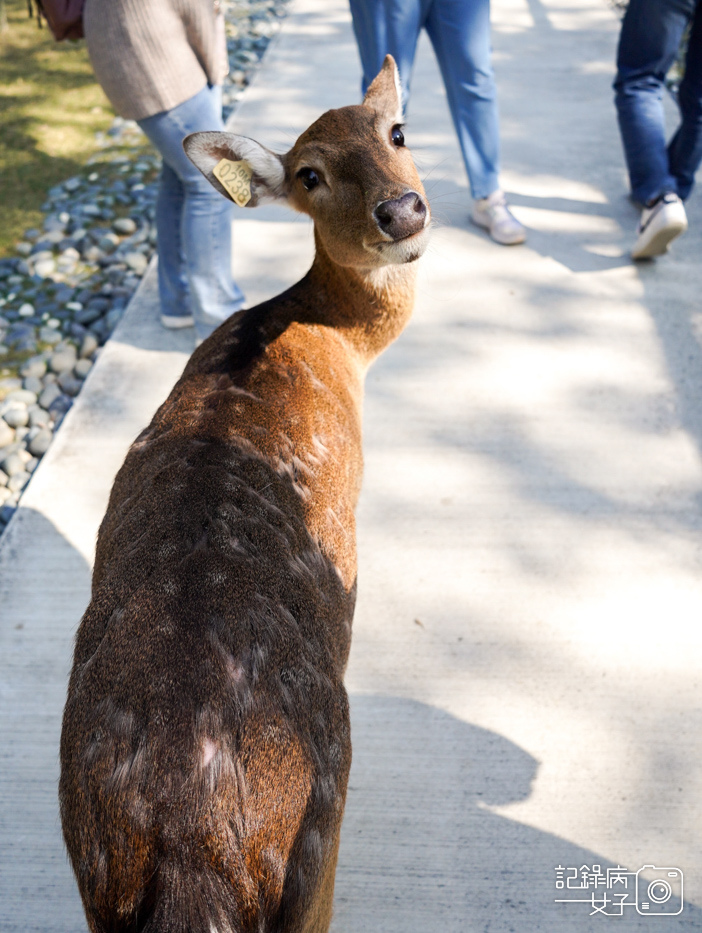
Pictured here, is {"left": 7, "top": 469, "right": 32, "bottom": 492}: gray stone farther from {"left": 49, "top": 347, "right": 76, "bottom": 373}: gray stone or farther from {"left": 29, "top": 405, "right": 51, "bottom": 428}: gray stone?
{"left": 49, "top": 347, "right": 76, "bottom": 373}: gray stone

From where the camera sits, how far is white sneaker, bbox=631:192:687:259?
13.6ft

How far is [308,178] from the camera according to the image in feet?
8.66

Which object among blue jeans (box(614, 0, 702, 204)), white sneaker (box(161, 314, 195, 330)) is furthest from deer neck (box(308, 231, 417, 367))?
blue jeans (box(614, 0, 702, 204))

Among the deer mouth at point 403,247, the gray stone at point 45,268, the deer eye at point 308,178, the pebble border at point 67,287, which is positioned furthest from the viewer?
the gray stone at point 45,268

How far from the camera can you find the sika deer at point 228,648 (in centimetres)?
132

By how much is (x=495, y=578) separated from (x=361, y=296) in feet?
3.82

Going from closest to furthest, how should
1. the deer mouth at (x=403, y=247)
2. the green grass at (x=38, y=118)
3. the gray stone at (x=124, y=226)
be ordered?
the deer mouth at (x=403, y=247) → the gray stone at (x=124, y=226) → the green grass at (x=38, y=118)

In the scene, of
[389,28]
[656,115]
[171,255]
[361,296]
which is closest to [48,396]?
[171,255]

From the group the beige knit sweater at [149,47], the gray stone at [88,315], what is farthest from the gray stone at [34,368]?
the beige knit sweater at [149,47]

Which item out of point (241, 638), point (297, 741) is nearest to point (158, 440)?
→ point (241, 638)

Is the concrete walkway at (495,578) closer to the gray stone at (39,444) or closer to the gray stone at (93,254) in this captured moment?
the gray stone at (39,444)

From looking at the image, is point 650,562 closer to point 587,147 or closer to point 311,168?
point 311,168

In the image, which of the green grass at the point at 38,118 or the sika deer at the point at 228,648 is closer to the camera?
the sika deer at the point at 228,648

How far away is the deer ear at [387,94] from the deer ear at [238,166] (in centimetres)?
42
